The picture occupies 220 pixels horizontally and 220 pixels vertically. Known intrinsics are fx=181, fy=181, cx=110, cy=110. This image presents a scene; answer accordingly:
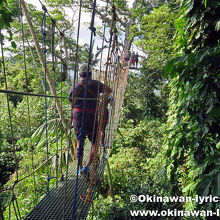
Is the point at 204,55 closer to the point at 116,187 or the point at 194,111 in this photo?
the point at 194,111

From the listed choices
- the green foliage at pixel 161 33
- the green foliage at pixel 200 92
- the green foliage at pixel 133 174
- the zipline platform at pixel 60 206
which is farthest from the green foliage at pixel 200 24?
the green foliage at pixel 161 33

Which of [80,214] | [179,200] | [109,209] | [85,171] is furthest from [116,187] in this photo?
[80,214]

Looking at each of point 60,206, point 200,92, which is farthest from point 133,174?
point 200,92

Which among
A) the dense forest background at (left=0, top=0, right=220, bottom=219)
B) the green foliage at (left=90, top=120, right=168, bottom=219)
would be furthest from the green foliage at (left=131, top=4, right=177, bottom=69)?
the green foliage at (left=90, top=120, right=168, bottom=219)

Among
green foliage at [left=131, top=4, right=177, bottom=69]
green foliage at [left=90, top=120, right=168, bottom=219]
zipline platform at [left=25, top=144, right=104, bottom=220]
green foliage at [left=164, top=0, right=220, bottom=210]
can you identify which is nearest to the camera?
green foliage at [left=164, top=0, right=220, bottom=210]

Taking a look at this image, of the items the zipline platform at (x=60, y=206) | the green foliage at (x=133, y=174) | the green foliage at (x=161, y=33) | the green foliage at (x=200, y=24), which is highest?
the green foliage at (x=161, y=33)

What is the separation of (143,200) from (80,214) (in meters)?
1.12

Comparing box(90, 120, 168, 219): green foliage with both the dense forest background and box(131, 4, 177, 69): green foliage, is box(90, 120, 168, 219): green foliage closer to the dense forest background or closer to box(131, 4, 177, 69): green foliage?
the dense forest background

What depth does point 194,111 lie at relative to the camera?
3.40ft

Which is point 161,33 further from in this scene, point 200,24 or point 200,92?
point 200,92

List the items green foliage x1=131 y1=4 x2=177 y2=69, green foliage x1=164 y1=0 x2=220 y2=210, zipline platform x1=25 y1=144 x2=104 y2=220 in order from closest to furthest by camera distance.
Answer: green foliage x1=164 y1=0 x2=220 y2=210
zipline platform x1=25 y1=144 x2=104 y2=220
green foliage x1=131 y1=4 x2=177 y2=69

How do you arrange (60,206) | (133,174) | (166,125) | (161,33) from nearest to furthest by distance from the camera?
(60,206) → (133,174) → (166,125) → (161,33)

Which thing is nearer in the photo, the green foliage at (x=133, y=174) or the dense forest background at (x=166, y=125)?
the dense forest background at (x=166, y=125)

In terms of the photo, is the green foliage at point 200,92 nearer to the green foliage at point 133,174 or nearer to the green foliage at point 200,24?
the green foliage at point 200,24
